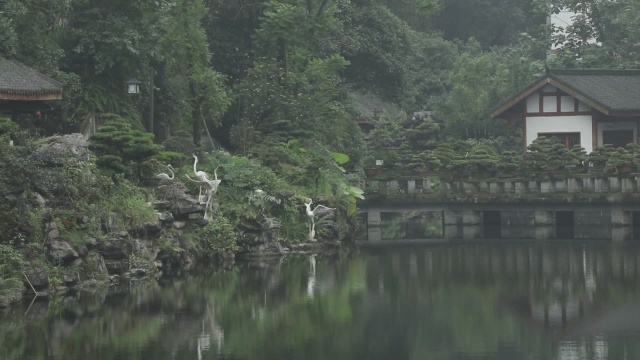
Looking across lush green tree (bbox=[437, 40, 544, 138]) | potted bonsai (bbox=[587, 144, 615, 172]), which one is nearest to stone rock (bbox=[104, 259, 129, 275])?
potted bonsai (bbox=[587, 144, 615, 172])

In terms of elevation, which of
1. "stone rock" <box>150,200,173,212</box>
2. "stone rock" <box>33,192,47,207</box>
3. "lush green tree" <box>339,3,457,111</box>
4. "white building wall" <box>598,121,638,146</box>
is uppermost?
"lush green tree" <box>339,3,457,111</box>

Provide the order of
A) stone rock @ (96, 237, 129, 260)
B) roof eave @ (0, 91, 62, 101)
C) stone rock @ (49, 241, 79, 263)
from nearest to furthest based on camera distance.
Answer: stone rock @ (49, 241, 79, 263) → stone rock @ (96, 237, 129, 260) → roof eave @ (0, 91, 62, 101)

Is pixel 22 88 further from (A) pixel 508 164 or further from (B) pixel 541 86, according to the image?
(B) pixel 541 86

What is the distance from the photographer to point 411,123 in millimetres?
68062

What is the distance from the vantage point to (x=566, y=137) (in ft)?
196

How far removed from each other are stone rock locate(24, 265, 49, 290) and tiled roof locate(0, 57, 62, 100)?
25.0 feet

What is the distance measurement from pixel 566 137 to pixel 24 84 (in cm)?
2811

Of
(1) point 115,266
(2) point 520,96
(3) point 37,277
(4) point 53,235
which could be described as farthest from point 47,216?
(2) point 520,96

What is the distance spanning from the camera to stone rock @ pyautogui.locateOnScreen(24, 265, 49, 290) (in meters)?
30.5

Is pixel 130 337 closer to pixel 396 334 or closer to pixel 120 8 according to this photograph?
pixel 396 334

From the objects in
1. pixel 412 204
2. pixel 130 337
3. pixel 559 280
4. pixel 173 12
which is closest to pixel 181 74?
pixel 173 12

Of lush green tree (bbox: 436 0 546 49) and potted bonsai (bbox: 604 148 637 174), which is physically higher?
lush green tree (bbox: 436 0 546 49)

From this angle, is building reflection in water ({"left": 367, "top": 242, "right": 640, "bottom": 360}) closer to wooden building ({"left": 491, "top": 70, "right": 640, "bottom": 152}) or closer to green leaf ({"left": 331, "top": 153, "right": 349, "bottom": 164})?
green leaf ({"left": 331, "top": 153, "right": 349, "bottom": 164})

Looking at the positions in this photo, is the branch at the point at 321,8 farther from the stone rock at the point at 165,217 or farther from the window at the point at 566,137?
the stone rock at the point at 165,217
